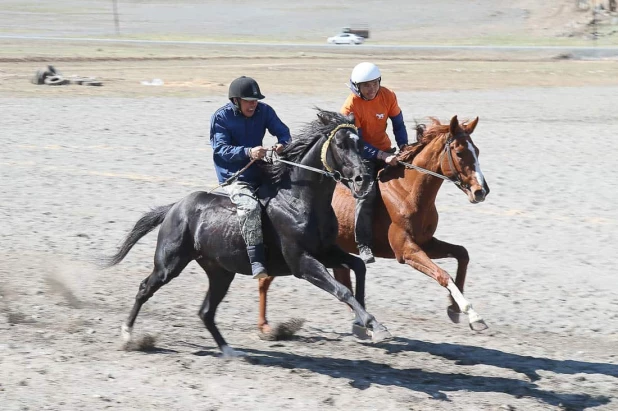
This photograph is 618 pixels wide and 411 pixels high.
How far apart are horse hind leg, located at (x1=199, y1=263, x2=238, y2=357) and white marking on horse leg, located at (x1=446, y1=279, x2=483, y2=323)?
6.43ft

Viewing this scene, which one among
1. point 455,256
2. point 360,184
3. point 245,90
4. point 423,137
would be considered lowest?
point 455,256

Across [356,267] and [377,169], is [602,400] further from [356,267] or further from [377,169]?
[377,169]

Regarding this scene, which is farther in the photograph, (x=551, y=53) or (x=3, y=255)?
(x=551, y=53)

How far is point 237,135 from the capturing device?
8.49 meters

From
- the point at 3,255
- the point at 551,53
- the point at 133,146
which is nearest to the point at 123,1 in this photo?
the point at 551,53

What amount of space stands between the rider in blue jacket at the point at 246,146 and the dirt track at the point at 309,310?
1152mm

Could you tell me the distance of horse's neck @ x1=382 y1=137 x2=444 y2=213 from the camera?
9.08 m

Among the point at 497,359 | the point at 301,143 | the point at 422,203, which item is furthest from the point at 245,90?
the point at 497,359

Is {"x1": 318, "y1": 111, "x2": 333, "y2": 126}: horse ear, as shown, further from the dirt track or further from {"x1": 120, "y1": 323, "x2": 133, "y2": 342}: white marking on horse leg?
{"x1": 120, "y1": 323, "x2": 133, "y2": 342}: white marking on horse leg

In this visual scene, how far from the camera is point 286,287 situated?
10.8 m

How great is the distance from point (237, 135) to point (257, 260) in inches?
45.7

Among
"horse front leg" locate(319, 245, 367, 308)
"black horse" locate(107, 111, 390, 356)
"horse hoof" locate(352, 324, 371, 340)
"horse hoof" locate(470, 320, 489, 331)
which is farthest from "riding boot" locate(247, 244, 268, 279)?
"horse hoof" locate(470, 320, 489, 331)

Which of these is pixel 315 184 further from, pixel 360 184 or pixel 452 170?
pixel 452 170

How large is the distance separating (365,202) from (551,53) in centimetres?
4211
